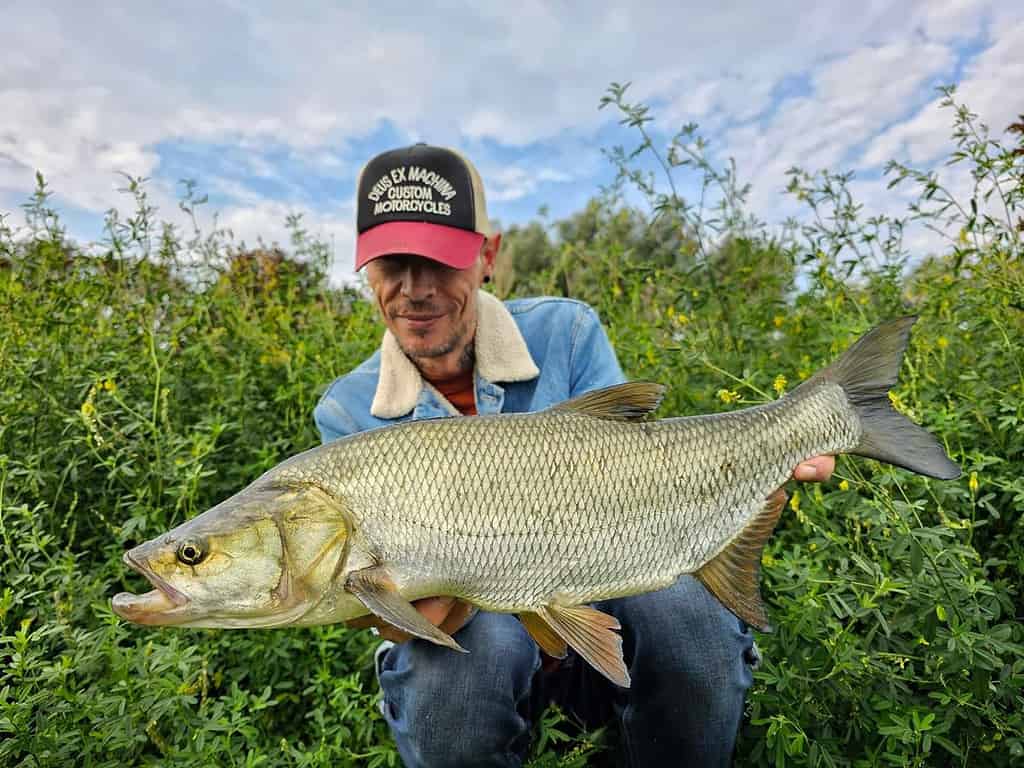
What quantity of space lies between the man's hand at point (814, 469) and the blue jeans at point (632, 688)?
405mm

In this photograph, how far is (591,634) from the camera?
1.60m

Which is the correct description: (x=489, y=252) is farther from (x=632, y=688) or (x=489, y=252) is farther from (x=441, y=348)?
(x=632, y=688)

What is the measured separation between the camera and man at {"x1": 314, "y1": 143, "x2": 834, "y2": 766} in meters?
1.83

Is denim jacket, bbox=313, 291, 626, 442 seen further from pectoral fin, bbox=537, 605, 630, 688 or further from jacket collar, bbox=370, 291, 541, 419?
pectoral fin, bbox=537, 605, 630, 688

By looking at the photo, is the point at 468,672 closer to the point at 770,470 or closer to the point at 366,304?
the point at 770,470

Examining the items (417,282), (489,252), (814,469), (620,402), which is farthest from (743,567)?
(489,252)

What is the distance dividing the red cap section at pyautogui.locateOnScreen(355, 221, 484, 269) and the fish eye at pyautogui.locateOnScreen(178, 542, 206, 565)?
1.01 metres

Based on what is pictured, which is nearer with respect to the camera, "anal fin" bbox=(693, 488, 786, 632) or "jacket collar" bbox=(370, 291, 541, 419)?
"anal fin" bbox=(693, 488, 786, 632)

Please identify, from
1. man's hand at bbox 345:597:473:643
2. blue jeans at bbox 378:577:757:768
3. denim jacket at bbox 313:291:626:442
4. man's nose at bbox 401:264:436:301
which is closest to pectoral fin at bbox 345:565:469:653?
man's hand at bbox 345:597:473:643

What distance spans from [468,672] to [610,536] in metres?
0.55

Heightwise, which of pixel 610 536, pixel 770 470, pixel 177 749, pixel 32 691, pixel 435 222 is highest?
pixel 435 222

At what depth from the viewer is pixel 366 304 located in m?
3.88

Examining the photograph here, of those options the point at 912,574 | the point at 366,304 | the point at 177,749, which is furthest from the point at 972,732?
the point at 366,304

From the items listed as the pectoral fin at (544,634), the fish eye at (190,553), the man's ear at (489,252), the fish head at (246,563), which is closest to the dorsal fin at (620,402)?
the pectoral fin at (544,634)
